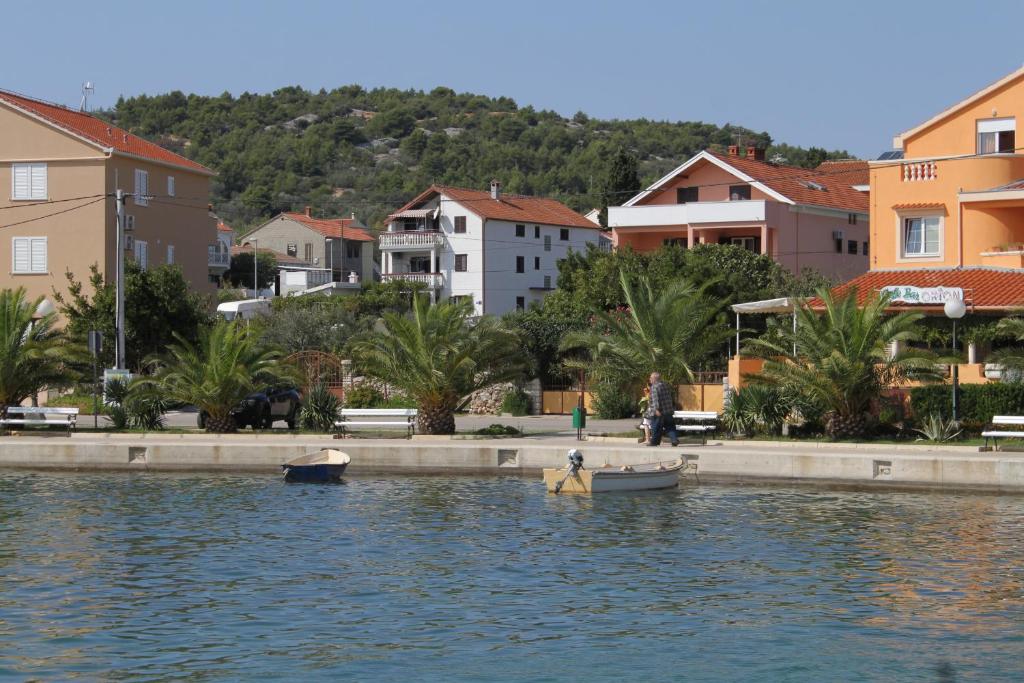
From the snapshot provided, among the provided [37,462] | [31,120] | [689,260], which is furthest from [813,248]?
[37,462]

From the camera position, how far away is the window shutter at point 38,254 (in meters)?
63.3

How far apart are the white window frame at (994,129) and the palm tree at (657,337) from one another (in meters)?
14.2

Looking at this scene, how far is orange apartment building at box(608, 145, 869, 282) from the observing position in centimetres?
6769

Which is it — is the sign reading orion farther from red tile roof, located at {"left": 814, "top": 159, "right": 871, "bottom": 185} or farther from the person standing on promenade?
red tile roof, located at {"left": 814, "top": 159, "right": 871, "bottom": 185}

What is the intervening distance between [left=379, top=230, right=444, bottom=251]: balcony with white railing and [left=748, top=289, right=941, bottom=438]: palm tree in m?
61.5

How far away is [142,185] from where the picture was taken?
219 feet

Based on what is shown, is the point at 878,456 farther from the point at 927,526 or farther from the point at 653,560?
the point at 653,560

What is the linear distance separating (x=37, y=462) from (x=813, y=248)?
4382cm

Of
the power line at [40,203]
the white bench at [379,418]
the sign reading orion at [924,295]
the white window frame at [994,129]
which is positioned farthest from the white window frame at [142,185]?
the sign reading orion at [924,295]

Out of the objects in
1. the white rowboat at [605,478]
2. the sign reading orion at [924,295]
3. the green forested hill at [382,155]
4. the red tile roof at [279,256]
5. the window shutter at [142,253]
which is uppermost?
the green forested hill at [382,155]

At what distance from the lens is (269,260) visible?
365 ft

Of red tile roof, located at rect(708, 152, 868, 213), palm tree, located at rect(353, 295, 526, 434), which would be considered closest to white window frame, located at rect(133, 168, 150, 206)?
red tile roof, located at rect(708, 152, 868, 213)

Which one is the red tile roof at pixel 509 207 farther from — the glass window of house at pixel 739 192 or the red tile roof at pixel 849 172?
the glass window of house at pixel 739 192

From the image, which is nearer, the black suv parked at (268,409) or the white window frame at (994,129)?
the black suv parked at (268,409)
